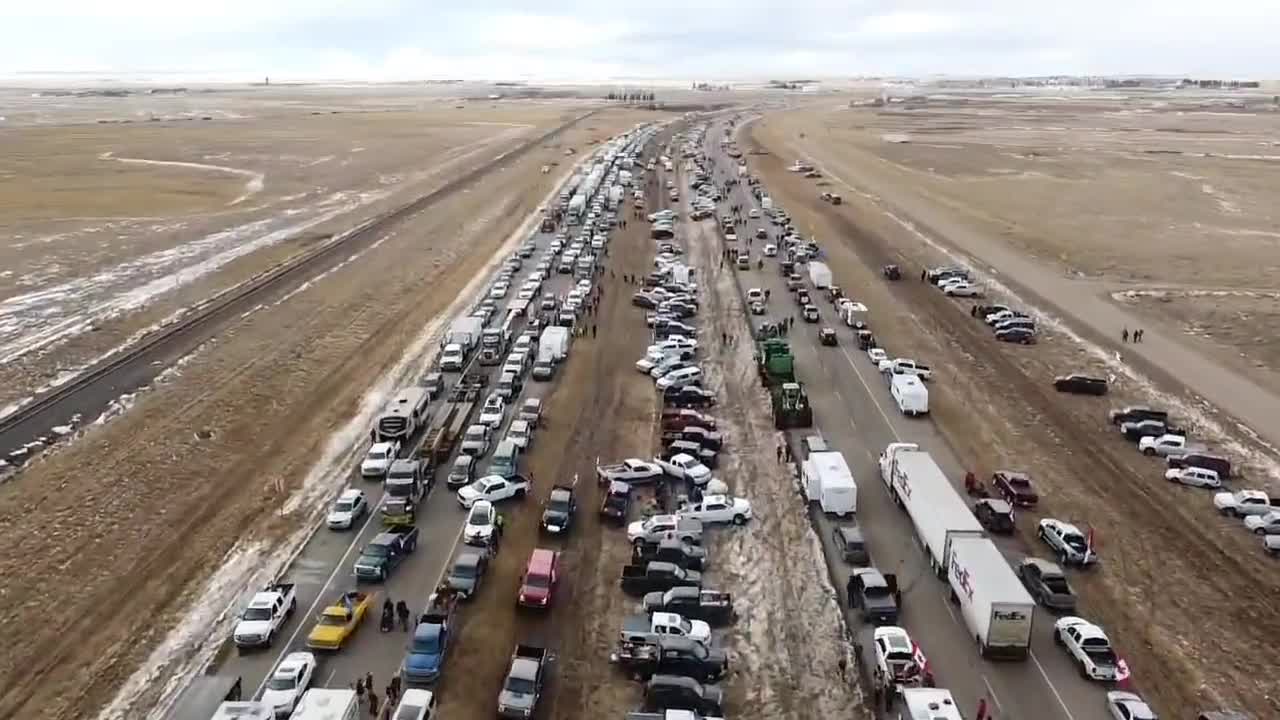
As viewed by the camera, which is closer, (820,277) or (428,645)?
(428,645)

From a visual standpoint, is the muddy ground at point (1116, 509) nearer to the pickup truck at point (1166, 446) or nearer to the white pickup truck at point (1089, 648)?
the pickup truck at point (1166, 446)

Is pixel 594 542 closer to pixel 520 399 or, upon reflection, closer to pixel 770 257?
pixel 520 399

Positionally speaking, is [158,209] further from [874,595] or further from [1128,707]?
[1128,707]

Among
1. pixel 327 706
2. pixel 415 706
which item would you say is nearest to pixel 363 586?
pixel 415 706

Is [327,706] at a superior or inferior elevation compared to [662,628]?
superior

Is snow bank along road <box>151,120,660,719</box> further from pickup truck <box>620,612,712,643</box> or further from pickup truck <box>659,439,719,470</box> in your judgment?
pickup truck <box>659,439,719,470</box>

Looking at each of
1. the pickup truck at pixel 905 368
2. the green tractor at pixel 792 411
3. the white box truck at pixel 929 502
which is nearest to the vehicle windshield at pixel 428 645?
the white box truck at pixel 929 502
